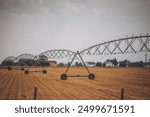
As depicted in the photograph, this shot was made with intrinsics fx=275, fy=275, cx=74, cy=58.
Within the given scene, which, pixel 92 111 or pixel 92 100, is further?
pixel 92 100

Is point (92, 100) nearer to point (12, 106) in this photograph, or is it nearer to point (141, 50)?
point (12, 106)

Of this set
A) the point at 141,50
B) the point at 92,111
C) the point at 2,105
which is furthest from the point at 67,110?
the point at 141,50

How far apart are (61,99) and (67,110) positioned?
1.19m

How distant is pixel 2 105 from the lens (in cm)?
1223

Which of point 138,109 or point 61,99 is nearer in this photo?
point 138,109

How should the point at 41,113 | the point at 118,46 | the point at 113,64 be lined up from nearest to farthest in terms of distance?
1. the point at 41,113
2. the point at 118,46
3. the point at 113,64

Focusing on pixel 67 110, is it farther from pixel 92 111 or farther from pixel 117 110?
pixel 117 110

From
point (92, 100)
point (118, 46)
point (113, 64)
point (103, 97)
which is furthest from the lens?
point (113, 64)

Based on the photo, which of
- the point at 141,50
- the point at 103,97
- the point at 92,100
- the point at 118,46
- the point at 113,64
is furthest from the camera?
the point at 113,64

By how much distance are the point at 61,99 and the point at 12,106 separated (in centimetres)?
250

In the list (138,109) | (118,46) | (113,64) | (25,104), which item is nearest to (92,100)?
(138,109)

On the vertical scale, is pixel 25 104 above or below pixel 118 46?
below

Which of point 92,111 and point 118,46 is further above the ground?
point 118,46

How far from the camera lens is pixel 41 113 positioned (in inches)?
466
